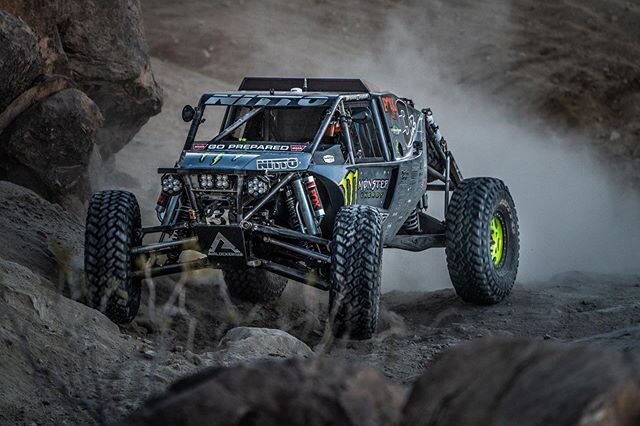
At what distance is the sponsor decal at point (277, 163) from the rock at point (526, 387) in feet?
17.0

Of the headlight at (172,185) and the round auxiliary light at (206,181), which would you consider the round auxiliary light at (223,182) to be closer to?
the round auxiliary light at (206,181)

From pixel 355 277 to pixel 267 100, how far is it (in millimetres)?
1908

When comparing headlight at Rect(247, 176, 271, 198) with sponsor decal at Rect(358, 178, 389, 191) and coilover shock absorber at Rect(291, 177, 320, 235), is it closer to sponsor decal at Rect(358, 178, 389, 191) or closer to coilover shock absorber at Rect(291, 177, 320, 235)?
coilover shock absorber at Rect(291, 177, 320, 235)

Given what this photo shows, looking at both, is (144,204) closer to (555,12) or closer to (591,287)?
(591,287)

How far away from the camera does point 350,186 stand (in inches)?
328

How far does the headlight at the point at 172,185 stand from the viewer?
796 cm

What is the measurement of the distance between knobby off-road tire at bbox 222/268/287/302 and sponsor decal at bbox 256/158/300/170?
178 centimetres

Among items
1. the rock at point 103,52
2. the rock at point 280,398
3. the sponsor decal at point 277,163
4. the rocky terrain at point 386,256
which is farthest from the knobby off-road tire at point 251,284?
the rock at point 280,398

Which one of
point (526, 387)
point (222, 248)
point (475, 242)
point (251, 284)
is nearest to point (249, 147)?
point (222, 248)

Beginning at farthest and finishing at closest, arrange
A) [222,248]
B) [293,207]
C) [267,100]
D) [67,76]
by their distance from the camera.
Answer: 1. [67,76]
2. [267,100]
3. [293,207]
4. [222,248]

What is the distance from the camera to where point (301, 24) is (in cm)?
2331

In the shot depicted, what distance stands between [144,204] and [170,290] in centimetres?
315

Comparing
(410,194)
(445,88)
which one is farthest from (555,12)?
(410,194)

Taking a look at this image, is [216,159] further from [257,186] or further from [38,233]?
[38,233]
